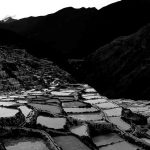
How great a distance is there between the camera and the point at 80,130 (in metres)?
1.49

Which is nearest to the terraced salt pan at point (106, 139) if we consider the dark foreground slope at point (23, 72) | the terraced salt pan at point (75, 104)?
the terraced salt pan at point (75, 104)

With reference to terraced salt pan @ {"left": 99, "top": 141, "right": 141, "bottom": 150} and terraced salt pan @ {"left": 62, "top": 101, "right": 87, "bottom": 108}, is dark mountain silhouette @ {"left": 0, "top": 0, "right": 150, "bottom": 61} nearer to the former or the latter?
terraced salt pan @ {"left": 62, "top": 101, "right": 87, "bottom": 108}

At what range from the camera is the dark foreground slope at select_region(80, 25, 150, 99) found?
35.1 ft

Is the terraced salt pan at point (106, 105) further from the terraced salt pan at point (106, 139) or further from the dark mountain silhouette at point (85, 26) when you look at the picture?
the dark mountain silhouette at point (85, 26)

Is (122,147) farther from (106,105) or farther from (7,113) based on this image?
(106,105)

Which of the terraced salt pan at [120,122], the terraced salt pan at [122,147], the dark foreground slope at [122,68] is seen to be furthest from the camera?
the dark foreground slope at [122,68]

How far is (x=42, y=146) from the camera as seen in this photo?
3.96 ft

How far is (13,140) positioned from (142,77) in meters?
9.99

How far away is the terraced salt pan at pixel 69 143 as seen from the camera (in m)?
1.25

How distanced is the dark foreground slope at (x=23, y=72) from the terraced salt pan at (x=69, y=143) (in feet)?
8.53

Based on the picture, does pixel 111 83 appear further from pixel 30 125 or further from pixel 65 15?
pixel 30 125

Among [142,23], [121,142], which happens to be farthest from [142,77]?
[121,142]

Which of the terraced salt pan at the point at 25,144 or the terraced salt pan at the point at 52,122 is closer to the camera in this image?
the terraced salt pan at the point at 25,144

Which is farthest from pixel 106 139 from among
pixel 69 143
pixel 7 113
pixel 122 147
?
pixel 7 113
